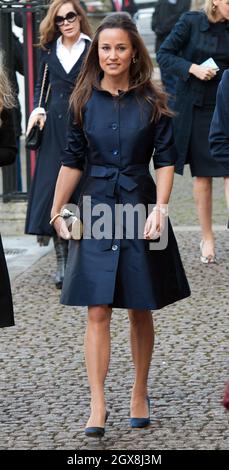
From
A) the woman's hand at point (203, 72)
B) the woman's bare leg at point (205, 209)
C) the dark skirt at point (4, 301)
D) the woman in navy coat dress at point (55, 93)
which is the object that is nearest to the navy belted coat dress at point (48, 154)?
the woman in navy coat dress at point (55, 93)

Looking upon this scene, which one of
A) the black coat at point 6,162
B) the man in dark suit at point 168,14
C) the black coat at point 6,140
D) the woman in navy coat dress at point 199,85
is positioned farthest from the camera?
the man in dark suit at point 168,14

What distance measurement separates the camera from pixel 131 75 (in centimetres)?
571

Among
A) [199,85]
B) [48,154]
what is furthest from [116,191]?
[199,85]

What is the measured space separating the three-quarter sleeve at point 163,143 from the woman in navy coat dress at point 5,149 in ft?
2.22

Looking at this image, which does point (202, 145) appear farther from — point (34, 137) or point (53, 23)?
point (53, 23)

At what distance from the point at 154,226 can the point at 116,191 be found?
0.23 m

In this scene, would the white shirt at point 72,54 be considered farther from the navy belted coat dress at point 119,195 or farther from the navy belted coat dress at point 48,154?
the navy belted coat dress at point 119,195

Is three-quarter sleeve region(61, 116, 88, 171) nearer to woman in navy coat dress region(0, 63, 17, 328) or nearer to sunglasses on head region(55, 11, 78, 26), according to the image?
woman in navy coat dress region(0, 63, 17, 328)

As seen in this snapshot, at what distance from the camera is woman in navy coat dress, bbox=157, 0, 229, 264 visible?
9.33 m

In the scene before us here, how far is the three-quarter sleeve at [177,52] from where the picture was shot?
940 cm

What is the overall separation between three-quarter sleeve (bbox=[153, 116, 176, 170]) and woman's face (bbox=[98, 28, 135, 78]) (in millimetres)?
267

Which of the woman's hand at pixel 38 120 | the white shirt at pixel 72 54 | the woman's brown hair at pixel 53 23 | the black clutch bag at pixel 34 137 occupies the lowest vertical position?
the black clutch bag at pixel 34 137

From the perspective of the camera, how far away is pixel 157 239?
18.2 ft

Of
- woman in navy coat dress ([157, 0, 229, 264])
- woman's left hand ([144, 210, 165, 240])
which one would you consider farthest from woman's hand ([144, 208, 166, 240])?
woman in navy coat dress ([157, 0, 229, 264])
